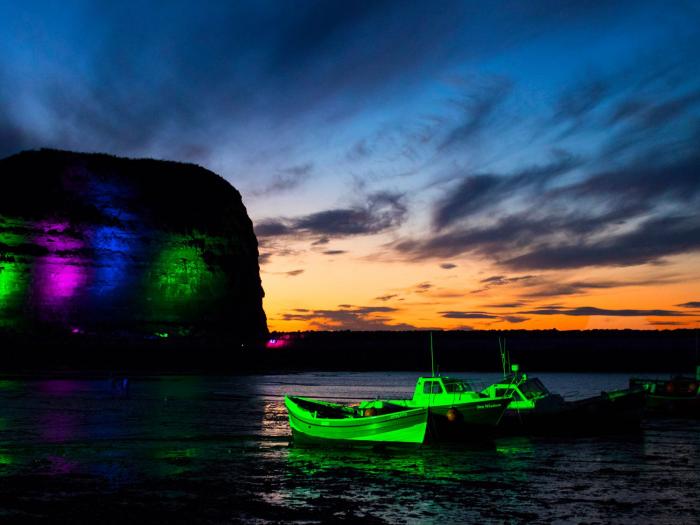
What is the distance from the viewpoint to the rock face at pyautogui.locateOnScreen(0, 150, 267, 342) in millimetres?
114125

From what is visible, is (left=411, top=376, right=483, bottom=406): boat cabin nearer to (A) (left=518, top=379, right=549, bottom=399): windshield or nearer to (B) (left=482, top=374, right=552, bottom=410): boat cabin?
(B) (left=482, top=374, right=552, bottom=410): boat cabin

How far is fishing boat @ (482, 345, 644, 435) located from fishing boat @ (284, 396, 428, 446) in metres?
5.40

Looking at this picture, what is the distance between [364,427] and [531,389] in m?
9.84

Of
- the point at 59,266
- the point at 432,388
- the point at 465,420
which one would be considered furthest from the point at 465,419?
the point at 59,266

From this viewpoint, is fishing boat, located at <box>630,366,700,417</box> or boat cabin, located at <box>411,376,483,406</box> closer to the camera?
boat cabin, located at <box>411,376,483,406</box>

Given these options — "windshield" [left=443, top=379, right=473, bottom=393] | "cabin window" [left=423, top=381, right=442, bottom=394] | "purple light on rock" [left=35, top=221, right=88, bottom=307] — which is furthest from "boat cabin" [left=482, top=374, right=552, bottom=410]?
"purple light on rock" [left=35, top=221, right=88, bottom=307]

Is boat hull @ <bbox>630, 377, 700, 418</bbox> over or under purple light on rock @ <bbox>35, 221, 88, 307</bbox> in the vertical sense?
under

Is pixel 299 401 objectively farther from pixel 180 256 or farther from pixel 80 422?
pixel 180 256

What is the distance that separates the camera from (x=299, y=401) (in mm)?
31031

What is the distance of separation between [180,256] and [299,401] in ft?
314

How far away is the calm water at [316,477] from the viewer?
16.3 meters

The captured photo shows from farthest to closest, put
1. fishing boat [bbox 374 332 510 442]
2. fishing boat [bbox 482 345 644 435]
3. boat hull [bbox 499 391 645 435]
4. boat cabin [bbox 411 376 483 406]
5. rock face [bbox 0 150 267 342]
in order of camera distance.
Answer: rock face [bbox 0 150 267 342], fishing boat [bbox 482 345 644 435], boat hull [bbox 499 391 645 435], boat cabin [bbox 411 376 483 406], fishing boat [bbox 374 332 510 442]

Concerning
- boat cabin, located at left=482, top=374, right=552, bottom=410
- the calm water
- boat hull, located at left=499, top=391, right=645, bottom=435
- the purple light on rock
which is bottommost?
the calm water

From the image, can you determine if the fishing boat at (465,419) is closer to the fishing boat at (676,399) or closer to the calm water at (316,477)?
the calm water at (316,477)
